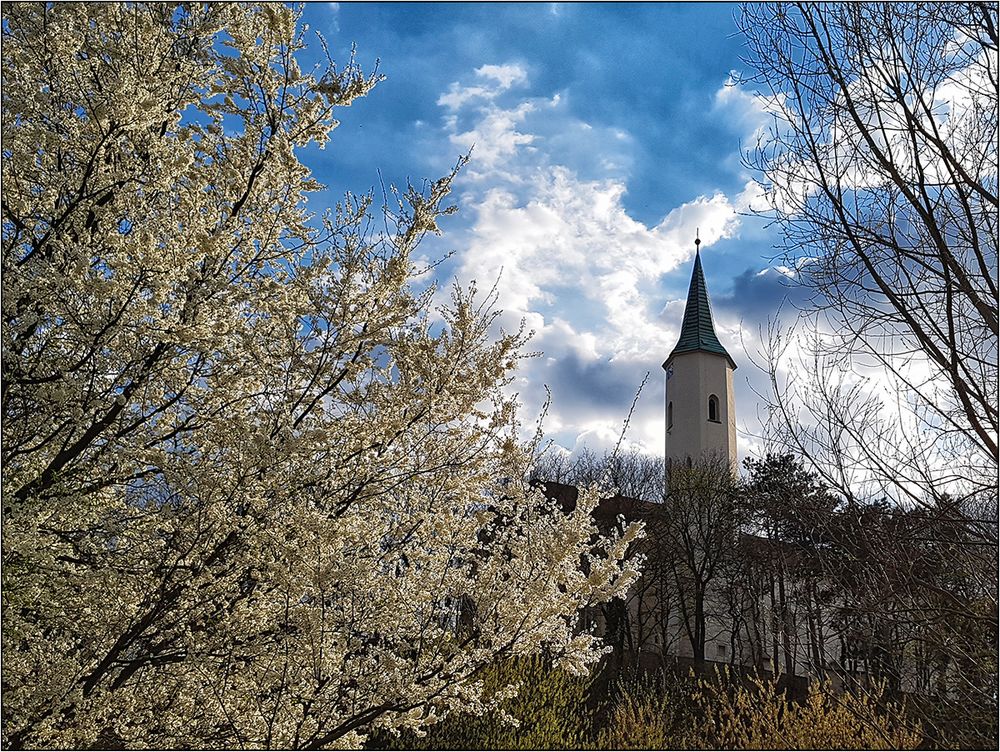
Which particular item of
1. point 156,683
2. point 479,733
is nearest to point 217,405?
point 156,683

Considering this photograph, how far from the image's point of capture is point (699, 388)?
30703 mm

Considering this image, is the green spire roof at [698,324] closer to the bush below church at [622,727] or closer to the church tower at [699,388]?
the church tower at [699,388]

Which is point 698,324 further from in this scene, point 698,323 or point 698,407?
point 698,407

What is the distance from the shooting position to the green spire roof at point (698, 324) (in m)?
31.6

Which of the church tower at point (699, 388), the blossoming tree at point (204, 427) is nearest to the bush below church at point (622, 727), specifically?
the blossoming tree at point (204, 427)

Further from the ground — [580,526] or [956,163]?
[956,163]

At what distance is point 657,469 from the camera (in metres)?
26.4

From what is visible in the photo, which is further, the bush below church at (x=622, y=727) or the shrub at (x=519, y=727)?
the shrub at (x=519, y=727)

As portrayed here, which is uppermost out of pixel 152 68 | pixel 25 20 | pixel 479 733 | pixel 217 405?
pixel 25 20

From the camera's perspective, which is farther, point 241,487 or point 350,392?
point 350,392

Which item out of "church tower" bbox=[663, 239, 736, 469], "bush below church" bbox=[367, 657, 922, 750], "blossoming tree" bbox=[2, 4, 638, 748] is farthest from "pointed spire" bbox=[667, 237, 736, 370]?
"blossoming tree" bbox=[2, 4, 638, 748]

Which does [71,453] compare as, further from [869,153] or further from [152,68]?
[869,153]

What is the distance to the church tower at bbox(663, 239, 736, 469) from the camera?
29703mm

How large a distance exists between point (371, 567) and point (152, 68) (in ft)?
6.17
